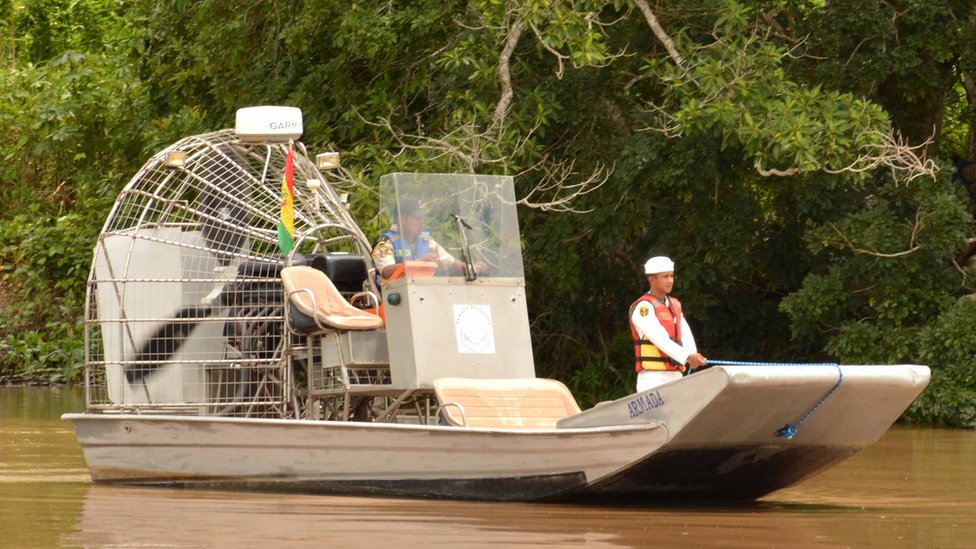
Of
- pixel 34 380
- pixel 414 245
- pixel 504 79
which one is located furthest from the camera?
pixel 34 380

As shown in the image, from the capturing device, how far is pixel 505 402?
35.3ft

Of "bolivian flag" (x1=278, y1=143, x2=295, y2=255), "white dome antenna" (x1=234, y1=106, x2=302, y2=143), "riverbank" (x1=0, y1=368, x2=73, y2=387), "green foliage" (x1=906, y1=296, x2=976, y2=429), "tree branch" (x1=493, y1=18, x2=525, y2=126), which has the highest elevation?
"tree branch" (x1=493, y1=18, x2=525, y2=126)

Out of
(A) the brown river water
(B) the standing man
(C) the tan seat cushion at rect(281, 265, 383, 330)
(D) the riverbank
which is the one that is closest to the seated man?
(C) the tan seat cushion at rect(281, 265, 383, 330)

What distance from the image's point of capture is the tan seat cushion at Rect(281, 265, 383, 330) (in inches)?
451

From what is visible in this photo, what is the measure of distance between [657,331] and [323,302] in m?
Result: 2.74

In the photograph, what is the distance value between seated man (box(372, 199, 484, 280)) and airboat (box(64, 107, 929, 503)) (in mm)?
58

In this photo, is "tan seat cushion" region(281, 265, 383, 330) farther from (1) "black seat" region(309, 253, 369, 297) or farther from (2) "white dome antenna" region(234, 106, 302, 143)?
(2) "white dome antenna" region(234, 106, 302, 143)

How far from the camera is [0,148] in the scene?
29.8m

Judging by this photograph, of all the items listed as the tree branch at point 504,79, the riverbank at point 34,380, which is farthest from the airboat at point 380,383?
the riverbank at point 34,380

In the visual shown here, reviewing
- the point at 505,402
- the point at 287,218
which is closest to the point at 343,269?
the point at 287,218

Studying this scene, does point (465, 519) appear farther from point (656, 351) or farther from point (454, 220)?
point (454, 220)

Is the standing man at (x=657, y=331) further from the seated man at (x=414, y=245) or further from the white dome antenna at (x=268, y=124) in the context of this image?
the white dome antenna at (x=268, y=124)

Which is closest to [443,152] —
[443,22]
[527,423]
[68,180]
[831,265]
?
[443,22]

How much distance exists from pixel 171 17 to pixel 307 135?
3262 mm
